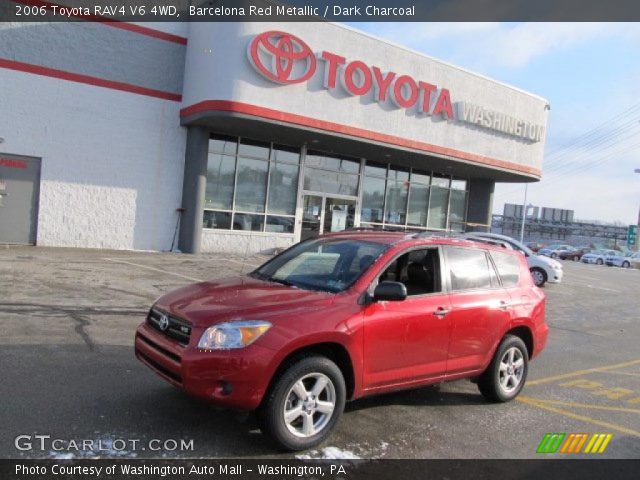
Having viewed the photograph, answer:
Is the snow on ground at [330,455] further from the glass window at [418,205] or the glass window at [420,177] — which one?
the glass window at [420,177]

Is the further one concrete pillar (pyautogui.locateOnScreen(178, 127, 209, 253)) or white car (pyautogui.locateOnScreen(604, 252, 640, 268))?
white car (pyautogui.locateOnScreen(604, 252, 640, 268))

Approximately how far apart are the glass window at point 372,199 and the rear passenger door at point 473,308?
14904 millimetres

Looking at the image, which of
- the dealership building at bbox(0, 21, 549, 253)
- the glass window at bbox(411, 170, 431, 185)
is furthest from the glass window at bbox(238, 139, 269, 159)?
the glass window at bbox(411, 170, 431, 185)

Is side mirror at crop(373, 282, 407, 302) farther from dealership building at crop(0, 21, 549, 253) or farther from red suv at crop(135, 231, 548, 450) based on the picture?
dealership building at crop(0, 21, 549, 253)

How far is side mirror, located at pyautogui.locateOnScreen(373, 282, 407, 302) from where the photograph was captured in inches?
175

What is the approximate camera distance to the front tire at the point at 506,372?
5598 millimetres

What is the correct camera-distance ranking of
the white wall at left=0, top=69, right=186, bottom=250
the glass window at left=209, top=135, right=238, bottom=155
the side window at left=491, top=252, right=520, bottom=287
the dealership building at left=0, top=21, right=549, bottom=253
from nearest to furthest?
the side window at left=491, top=252, right=520, bottom=287 < the white wall at left=0, top=69, right=186, bottom=250 < the dealership building at left=0, top=21, right=549, bottom=253 < the glass window at left=209, top=135, right=238, bottom=155

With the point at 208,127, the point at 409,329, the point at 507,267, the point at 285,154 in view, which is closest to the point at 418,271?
the point at 409,329

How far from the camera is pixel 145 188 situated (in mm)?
16047

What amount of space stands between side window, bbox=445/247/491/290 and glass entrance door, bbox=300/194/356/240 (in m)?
13.2

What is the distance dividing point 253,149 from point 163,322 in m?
13.9

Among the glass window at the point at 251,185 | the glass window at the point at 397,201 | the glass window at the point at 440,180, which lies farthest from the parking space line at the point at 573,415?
the glass window at the point at 440,180

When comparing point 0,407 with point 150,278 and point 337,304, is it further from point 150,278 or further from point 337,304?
point 150,278

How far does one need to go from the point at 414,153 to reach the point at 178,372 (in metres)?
16.0
